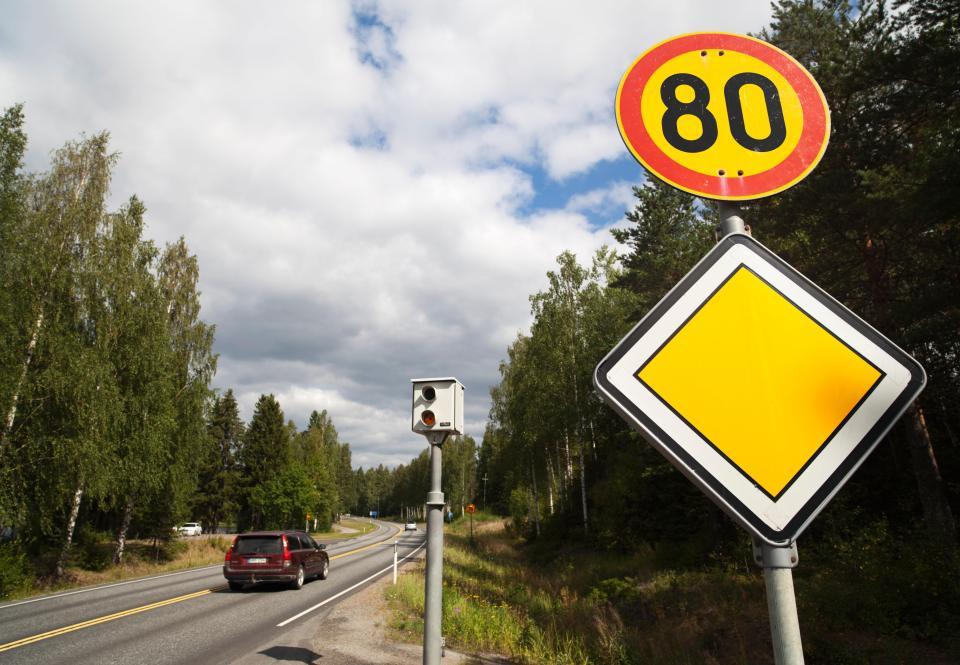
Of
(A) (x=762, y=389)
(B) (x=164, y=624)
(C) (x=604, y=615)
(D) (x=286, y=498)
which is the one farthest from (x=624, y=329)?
(D) (x=286, y=498)

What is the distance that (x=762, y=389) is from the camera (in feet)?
4.45

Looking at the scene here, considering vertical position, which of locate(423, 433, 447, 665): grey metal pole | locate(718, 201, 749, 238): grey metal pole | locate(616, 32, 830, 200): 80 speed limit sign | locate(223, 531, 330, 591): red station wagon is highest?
locate(616, 32, 830, 200): 80 speed limit sign

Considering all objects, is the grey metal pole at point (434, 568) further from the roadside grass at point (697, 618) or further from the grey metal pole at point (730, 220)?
the grey metal pole at point (730, 220)

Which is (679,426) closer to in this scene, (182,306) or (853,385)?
(853,385)

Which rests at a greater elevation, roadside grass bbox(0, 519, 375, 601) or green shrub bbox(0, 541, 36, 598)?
green shrub bbox(0, 541, 36, 598)

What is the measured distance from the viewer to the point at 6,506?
15578mm

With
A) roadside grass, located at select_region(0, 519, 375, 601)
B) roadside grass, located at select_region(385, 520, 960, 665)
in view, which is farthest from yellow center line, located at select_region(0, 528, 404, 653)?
roadside grass, located at select_region(0, 519, 375, 601)

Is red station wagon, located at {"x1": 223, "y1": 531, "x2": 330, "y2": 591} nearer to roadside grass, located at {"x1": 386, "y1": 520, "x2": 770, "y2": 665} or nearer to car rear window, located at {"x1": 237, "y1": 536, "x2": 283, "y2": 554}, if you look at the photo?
car rear window, located at {"x1": 237, "y1": 536, "x2": 283, "y2": 554}

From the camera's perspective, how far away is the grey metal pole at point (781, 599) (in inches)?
48.3

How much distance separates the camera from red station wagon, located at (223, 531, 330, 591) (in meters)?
15.2

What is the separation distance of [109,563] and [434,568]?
1002 inches

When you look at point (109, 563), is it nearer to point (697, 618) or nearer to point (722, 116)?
point (697, 618)

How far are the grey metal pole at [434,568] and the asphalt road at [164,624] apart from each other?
4142 millimetres

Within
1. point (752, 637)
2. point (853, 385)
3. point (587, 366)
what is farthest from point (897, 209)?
point (587, 366)
